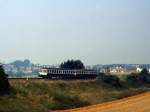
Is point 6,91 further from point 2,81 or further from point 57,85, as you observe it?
point 57,85

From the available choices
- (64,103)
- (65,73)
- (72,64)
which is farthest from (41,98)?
(72,64)

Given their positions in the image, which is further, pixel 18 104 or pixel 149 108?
pixel 149 108

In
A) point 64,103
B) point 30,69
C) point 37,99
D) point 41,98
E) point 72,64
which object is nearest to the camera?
point 37,99

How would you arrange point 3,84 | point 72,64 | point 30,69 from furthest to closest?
point 30,69, point 72,64, point 3,84

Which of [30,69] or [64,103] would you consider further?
[30,69]

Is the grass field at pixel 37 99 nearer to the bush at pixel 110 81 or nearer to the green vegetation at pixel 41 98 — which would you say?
the green vegetation at pixel 41 98

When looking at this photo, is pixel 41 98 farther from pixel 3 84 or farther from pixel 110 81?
pixel 110 81

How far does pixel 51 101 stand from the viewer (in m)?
29.5

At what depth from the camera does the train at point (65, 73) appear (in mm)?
57422

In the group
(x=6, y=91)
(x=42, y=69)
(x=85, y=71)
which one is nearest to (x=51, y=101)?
(x=6, y=91)

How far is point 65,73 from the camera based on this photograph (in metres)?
60.8

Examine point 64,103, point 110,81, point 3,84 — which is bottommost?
point 64,103

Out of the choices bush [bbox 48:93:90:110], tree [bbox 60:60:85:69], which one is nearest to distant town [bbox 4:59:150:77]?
tree [bbox 60:60:85:69]

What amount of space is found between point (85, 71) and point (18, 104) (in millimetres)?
37557
